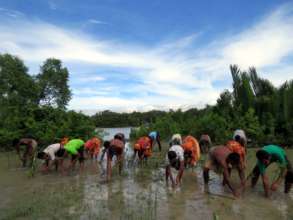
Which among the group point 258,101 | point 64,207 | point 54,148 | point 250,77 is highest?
point 250,77

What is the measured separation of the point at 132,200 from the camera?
21.3 feet

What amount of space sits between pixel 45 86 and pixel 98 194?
18.5 metres

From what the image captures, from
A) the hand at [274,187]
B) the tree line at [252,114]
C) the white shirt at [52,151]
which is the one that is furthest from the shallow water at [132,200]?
the tree line at [252,114]

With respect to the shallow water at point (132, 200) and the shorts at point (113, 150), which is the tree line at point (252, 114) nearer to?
the shallow water at point (132, 200)

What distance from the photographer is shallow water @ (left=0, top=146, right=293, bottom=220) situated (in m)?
5.45

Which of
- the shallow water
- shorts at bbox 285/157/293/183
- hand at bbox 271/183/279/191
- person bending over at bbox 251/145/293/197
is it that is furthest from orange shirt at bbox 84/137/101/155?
shorts at bbox 285/157/293/183

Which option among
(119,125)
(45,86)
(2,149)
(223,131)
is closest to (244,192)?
(223,131)

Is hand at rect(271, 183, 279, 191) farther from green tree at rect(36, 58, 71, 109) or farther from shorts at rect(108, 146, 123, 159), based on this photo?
green tree at rect(36, 58, 71, 109)

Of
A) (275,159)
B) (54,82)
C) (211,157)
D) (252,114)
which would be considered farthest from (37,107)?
(275,159)

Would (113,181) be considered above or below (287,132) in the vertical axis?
below

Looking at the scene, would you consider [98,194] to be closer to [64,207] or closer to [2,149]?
[64,207]

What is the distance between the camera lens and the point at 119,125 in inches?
1566

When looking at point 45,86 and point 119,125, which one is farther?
point 119,125

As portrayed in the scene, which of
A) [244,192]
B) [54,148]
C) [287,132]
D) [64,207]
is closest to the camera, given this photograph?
[64,207]
